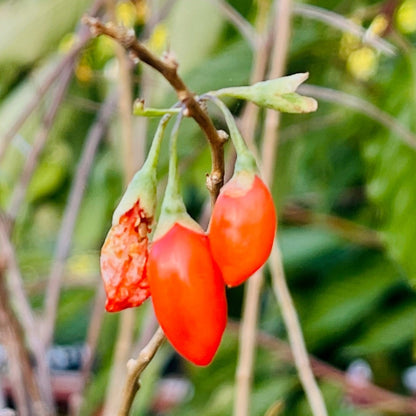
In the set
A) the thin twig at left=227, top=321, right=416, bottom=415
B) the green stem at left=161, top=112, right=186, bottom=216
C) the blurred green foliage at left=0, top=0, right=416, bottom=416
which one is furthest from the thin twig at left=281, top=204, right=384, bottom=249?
the green stem at left=161, top=112, right=186, bottom=216

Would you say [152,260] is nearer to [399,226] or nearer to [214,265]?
[214,265]

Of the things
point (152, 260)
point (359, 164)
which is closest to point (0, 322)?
point (152, 260)

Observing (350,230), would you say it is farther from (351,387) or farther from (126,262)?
(126,262)

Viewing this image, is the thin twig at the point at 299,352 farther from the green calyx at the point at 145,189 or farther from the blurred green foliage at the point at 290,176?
the green calyx at the point at 145,189

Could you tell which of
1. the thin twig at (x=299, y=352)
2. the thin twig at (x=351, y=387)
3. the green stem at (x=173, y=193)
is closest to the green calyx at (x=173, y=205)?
the green stem at (x=173, y=193)

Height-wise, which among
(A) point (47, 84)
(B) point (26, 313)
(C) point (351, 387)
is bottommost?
(C) point (351, 387)

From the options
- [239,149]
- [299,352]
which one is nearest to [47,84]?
[299,352]

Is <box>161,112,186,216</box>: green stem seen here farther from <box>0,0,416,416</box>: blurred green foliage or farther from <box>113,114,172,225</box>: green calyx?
<box>0,0,416,416</box>: blurred green foliage

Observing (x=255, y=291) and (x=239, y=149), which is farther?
(x=255, y=291)
